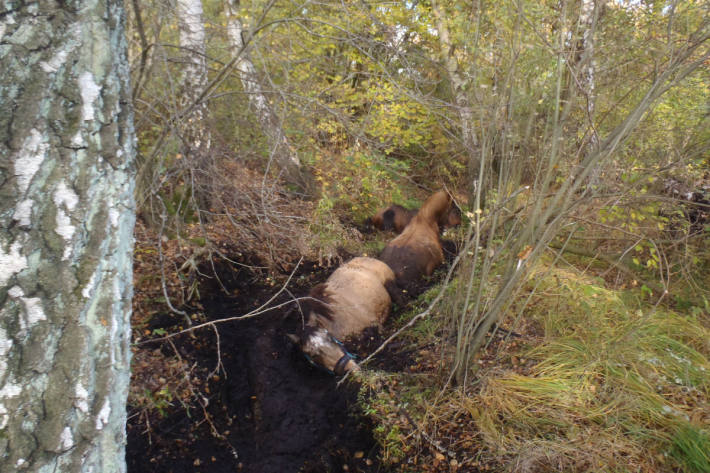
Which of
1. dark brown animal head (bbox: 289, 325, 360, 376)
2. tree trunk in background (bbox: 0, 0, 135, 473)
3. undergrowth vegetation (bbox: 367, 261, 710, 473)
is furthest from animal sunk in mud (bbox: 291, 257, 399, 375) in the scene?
tree trunk in background (bbox: 0, 0, 135, 473)

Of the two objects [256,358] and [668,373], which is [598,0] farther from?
[256,358]

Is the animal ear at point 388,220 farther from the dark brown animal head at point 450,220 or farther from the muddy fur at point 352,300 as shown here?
the muddy fur at point 352,300

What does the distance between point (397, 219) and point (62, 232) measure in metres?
6.20

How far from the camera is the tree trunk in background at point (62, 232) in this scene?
91 cm

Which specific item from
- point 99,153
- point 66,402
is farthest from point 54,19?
point 66,402

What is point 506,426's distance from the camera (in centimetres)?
277

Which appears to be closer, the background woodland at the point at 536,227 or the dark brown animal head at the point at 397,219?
the background woodland at the point at 536,227

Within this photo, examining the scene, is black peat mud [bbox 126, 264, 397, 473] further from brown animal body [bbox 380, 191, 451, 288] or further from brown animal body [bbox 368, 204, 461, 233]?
brown animal body [bbox 368, 204, 461, 233]

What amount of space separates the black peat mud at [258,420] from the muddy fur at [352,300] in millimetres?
263

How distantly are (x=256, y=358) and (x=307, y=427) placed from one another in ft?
3.13

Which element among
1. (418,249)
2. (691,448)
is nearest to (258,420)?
(691,448)

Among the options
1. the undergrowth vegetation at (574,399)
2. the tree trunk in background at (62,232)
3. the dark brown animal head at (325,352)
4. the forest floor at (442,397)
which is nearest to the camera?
the tree trunk in background at (62,232)

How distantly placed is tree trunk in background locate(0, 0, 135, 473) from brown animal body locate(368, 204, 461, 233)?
5.99 meters

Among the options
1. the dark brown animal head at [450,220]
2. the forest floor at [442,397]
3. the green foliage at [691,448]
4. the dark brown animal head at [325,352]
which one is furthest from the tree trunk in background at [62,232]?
the dark brown animal head at [450,220]
